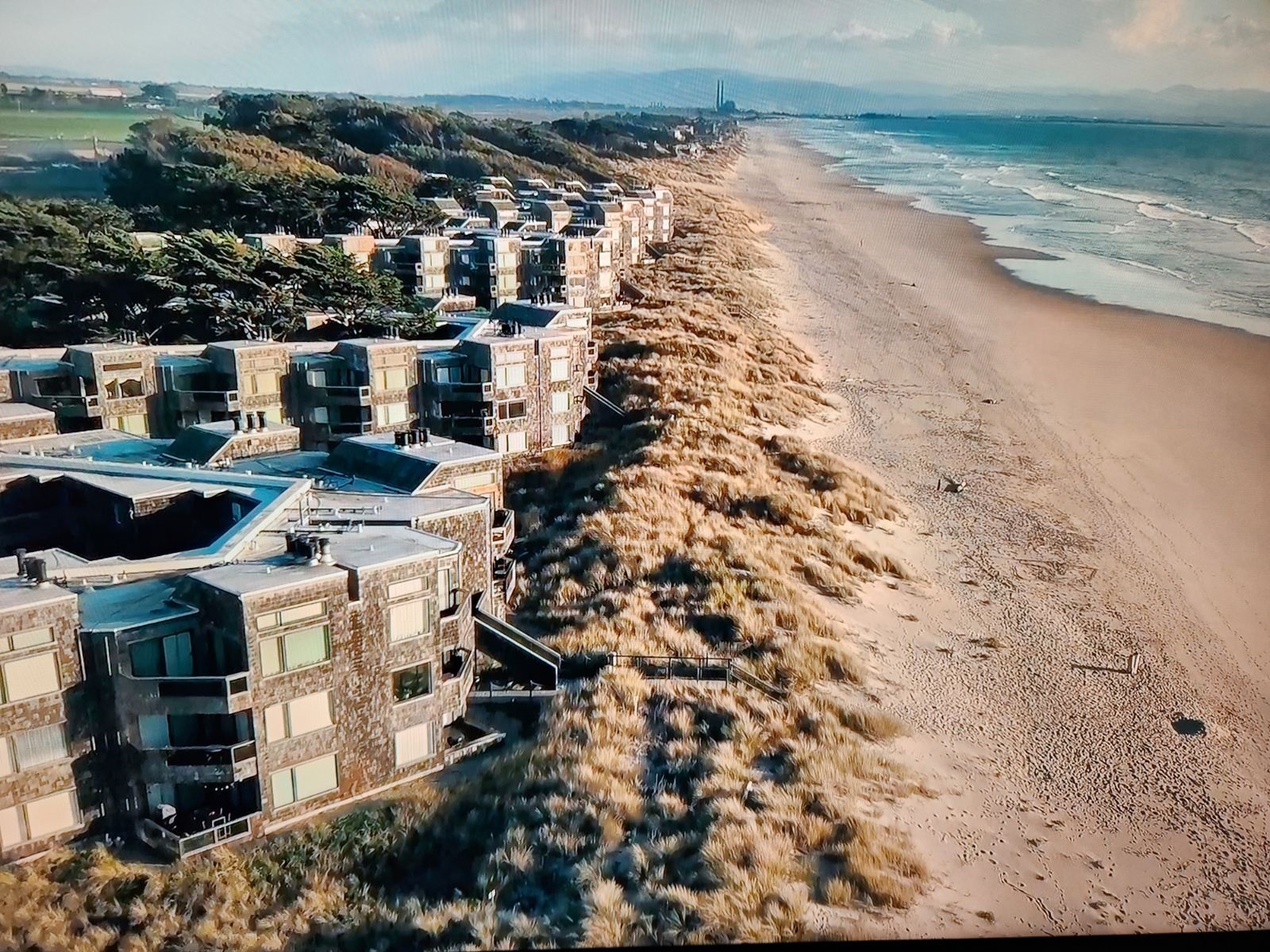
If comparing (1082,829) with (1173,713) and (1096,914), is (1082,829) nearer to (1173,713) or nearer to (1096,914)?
(1096,914)

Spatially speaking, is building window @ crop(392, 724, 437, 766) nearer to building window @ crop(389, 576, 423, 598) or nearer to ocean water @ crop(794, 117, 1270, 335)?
building window @ crop(389, 576, 423, 598)

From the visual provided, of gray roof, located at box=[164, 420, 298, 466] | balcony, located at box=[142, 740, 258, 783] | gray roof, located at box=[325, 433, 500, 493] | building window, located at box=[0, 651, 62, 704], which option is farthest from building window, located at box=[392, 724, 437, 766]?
gray roof, located at box=[164, 420, 298, 466]

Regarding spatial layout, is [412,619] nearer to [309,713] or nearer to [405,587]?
[405,587]

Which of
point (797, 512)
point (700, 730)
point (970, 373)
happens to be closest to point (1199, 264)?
point (970, 373)

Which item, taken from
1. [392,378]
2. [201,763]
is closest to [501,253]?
[392,378]

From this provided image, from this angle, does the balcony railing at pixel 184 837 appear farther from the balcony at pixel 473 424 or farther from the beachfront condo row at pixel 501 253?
the beachfront condo row at pixel 501 253
